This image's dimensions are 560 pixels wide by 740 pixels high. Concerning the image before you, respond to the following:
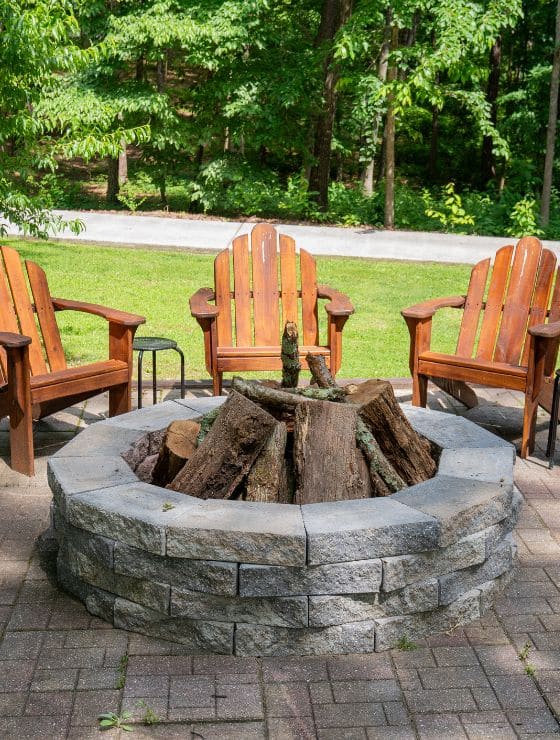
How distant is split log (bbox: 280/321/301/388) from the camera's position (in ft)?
12.4

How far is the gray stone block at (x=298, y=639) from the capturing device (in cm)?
304

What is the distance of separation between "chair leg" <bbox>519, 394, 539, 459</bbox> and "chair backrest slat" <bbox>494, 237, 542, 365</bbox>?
56cm

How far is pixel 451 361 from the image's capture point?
507 cm

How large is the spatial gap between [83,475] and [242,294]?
2.42 m

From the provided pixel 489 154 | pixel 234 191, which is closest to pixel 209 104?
pixel 234 191

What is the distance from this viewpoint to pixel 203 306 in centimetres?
524

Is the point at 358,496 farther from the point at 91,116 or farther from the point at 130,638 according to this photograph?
the point at 91,116

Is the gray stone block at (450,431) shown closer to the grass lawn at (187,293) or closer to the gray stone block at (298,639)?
the gray stone block at (298,639)

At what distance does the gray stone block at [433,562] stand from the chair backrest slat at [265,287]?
2611 mm

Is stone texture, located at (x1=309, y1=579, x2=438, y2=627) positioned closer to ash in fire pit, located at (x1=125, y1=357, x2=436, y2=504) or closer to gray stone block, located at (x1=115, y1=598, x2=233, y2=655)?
gray stone block, located at (x1=115, y1=598, x2=233, y2=655)

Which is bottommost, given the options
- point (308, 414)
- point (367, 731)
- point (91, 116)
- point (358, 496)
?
point (367, 731)

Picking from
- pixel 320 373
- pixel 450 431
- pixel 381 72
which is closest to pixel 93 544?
pixel 320 373

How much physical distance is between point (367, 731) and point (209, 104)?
12760 millimetres

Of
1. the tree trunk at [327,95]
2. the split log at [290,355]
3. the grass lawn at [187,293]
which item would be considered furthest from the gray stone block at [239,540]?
the tree trunk at [327,95]
